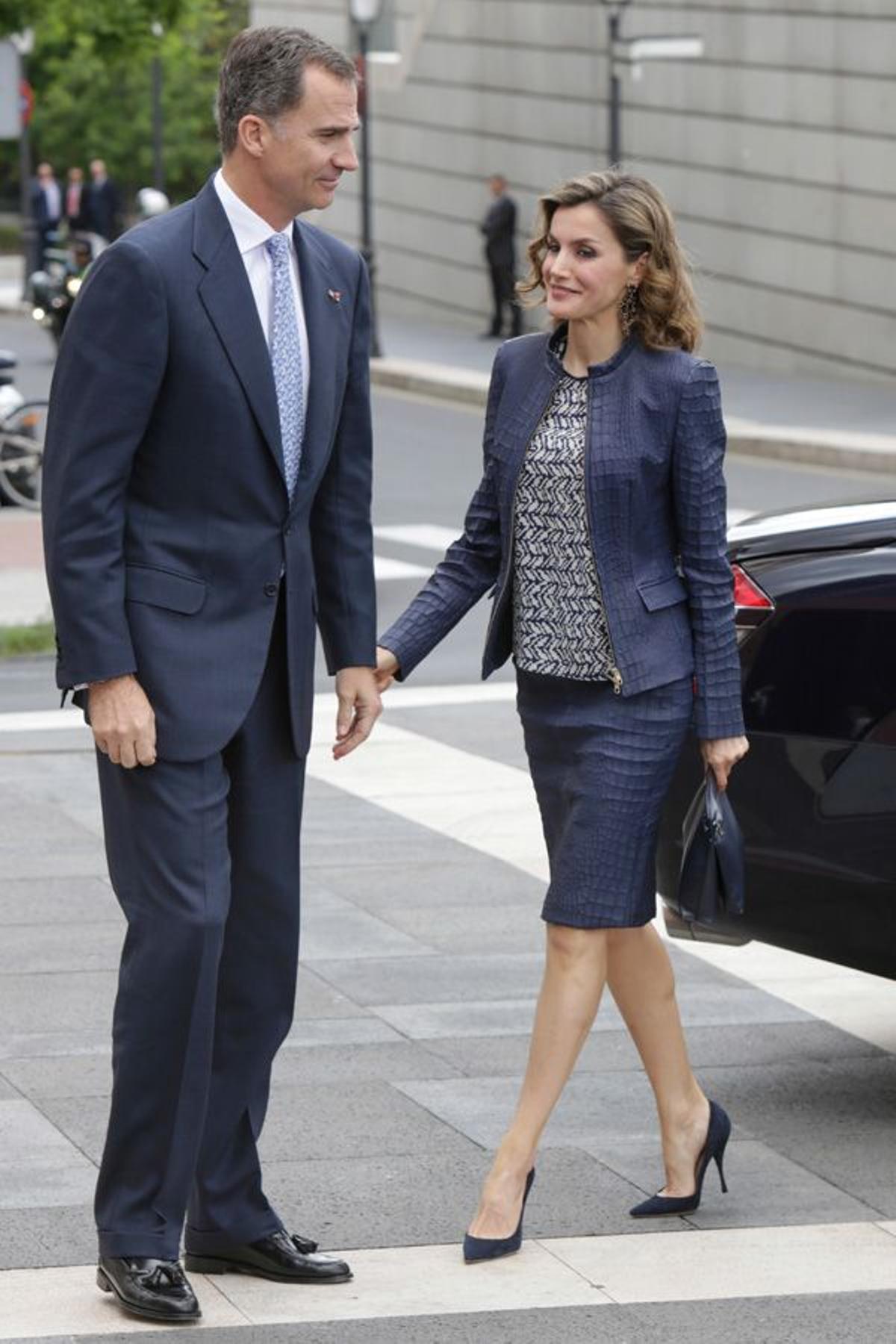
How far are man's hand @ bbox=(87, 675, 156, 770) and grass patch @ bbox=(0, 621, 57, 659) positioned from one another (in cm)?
904

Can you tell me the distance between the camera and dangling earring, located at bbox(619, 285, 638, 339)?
16.7ft

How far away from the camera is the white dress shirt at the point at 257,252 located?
184 inches

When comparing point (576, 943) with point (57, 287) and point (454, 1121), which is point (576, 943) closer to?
point (454, 1121)

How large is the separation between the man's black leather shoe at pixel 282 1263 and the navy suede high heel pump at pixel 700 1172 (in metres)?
0.65

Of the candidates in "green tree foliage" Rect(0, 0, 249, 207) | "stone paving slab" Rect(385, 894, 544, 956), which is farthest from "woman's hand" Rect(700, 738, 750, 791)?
"green tree foliage" Rect(0, 0, 249, 207)

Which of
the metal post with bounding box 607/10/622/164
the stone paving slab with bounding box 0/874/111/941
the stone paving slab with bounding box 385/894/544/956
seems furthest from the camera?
the metal post with bounding box 607/10/622/164

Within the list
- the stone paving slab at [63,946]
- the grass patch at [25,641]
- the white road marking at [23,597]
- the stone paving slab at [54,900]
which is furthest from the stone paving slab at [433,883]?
the white road marking at [23,597]

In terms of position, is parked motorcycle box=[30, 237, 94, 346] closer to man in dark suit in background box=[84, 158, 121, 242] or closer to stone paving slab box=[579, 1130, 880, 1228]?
man in dark suit in background box=[84, 158, 121, 242]

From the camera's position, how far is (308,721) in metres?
4.82

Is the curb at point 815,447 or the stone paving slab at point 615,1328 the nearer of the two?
the stone paving slab at point 615,1328

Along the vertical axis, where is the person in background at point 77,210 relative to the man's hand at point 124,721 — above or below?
below

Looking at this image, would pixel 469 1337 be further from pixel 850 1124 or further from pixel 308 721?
pixel 850 1124

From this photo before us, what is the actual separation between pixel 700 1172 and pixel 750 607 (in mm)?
1200

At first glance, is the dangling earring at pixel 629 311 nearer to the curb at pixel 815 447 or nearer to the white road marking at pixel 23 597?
the white road marking at pixel 23 597
